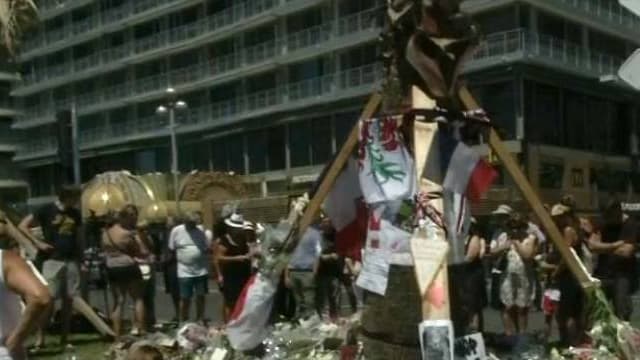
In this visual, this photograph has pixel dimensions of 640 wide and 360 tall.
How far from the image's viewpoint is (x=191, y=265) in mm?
15305

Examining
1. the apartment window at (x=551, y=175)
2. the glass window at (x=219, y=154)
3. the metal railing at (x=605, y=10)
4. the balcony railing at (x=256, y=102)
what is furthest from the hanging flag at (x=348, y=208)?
the glass window at (x=219, y=154)

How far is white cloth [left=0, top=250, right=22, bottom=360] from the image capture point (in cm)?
552

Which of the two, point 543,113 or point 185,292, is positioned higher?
point 543,113

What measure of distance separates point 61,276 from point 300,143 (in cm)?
4298

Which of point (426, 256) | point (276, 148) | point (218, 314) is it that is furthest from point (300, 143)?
point (426, 256)

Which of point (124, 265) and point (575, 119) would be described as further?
point (575, 119)

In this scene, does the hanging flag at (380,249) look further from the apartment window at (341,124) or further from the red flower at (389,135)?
the apartment window at (341,124)

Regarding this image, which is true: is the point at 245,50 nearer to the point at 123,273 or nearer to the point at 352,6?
the point at 352,6

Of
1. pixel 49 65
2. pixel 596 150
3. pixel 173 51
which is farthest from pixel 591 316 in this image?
pixel 49 65

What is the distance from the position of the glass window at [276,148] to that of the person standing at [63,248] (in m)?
→ 43.6

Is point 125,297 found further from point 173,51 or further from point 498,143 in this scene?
point 173,51

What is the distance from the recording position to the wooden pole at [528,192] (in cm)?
697

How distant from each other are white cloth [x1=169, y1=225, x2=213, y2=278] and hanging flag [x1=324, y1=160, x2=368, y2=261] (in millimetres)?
7178

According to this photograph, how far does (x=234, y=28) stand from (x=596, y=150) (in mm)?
21717
